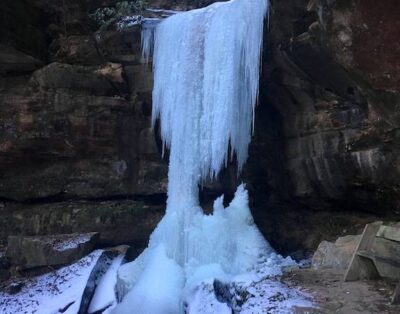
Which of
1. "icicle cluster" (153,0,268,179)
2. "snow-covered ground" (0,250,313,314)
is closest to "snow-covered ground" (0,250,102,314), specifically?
"snow-covered ground" (0,250,313,314)

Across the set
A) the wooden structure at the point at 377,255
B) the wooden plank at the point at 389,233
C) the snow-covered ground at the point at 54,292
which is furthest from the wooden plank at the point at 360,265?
the snow-covered ground at the point at 54,292

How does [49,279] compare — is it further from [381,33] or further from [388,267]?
[381,33]

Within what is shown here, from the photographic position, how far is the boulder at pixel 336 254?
8391mm

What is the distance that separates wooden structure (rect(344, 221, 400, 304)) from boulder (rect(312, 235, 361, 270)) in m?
1.00

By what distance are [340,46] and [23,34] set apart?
7.94 meters

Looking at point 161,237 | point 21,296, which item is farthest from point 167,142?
point 21,296

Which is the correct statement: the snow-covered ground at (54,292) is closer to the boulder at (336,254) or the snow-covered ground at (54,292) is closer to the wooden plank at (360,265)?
the boulder at (336,254)

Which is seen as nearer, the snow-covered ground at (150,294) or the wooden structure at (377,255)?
A: the snow-covered ground at (150,294)

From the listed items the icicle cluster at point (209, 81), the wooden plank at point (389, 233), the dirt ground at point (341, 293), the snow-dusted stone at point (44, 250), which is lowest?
the snow-dusted stone at point (44, 250)

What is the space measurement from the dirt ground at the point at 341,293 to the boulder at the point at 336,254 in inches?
19.0

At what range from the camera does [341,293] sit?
668 cm

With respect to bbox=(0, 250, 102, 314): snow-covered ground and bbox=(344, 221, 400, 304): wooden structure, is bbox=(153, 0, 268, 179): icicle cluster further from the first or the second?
bbox=(344, 221, 400, 304): wooden structure

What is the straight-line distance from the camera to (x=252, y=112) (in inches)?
400

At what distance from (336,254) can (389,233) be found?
161 cm
